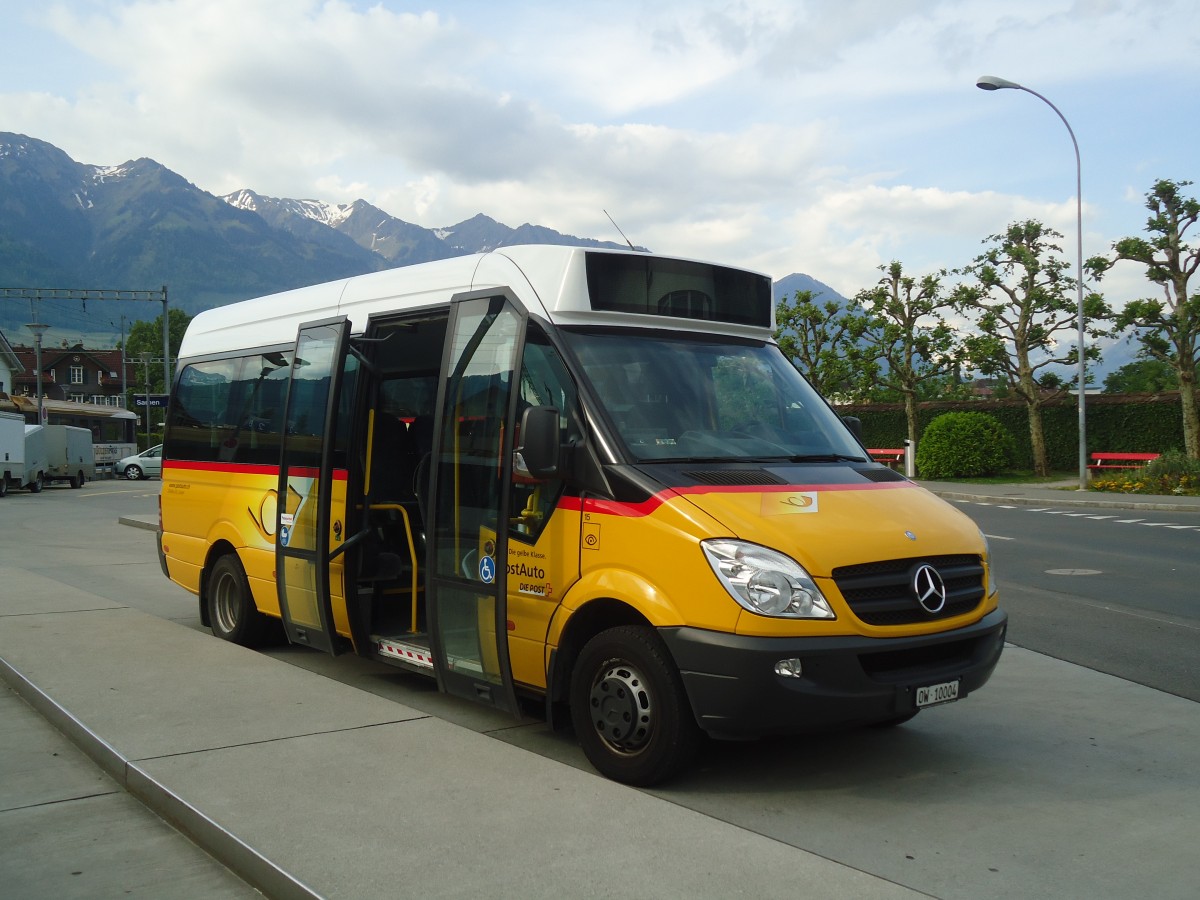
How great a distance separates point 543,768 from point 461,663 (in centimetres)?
110

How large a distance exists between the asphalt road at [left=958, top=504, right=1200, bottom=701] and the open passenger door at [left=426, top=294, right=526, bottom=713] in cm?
476

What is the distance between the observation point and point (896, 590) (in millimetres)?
5152

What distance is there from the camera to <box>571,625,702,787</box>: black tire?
5133 millimetres

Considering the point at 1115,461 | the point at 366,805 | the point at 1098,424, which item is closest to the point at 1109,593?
the point at 366,805

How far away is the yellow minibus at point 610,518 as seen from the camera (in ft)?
16.3

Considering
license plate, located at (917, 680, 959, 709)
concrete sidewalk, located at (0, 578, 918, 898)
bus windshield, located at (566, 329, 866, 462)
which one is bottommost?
concrete sidewalk, located at (0, 578, 918, 898)

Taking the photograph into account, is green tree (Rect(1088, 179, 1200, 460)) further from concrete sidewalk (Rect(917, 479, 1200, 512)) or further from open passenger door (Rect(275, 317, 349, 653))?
open passenger door (Rect(275, 317, 349, 653))

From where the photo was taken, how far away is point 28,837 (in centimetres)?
495

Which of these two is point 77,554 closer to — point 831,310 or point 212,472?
point 212,472

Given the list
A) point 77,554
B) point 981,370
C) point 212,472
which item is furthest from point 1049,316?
point 212,472

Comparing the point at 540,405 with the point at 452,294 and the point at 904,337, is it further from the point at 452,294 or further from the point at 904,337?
the point at 904,337

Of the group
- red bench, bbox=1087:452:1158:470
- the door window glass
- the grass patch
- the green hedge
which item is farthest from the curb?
the door window glass

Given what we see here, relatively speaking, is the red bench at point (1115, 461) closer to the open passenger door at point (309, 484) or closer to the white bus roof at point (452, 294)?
the white bus roof at point (452, 294)

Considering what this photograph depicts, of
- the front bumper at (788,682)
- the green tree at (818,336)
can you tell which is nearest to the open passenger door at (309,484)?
the front bumper at (788,682)
